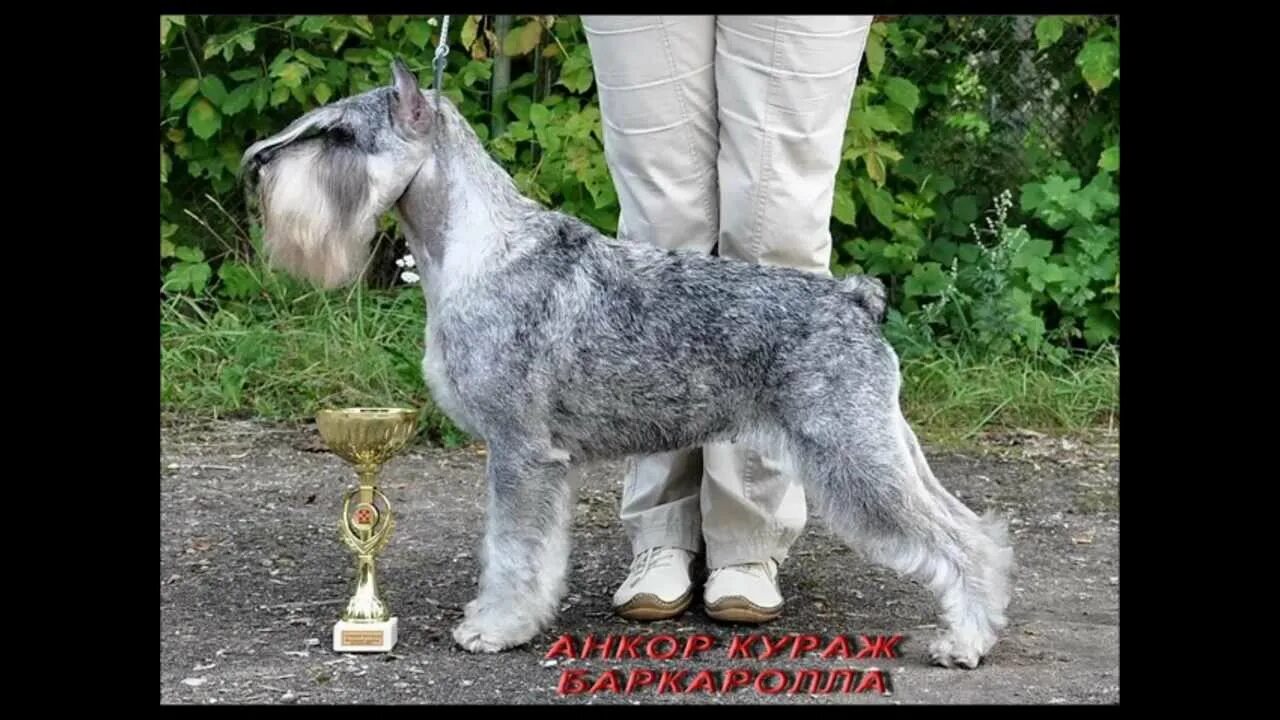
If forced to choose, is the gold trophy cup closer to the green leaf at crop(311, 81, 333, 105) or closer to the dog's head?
the dog's head

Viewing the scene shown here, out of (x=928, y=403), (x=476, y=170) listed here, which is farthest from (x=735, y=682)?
(x=928, y=403)

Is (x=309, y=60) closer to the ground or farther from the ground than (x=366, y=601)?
farther from the ground

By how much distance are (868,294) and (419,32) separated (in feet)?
12.5

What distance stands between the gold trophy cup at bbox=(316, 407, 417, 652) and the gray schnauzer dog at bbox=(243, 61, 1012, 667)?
0.19 meters

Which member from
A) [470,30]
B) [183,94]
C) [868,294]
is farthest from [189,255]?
[868,294]

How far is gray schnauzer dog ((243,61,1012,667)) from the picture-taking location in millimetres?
4230

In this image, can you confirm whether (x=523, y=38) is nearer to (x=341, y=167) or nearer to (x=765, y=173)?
(x=765, y=173)

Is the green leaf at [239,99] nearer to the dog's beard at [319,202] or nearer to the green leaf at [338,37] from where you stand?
the green leaf at [338,37]

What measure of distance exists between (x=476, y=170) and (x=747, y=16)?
0.88 meters

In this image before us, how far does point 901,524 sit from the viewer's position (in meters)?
4.21

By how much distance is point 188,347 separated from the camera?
735 cm

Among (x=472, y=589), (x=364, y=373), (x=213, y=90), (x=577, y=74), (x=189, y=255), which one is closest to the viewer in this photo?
(x=472, y=589)

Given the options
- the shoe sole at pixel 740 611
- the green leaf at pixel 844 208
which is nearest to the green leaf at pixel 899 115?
the green leaf at pixel 844 208

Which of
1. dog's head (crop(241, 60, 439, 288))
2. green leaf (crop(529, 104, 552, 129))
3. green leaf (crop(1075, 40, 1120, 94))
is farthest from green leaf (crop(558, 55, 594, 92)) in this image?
dog's head (crop(241, 60, 439, 288))
